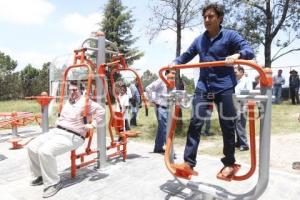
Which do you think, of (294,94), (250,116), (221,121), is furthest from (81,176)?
(294,94)

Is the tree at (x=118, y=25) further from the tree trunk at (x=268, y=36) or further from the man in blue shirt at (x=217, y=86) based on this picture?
the man in blue shirt at (x=217, y=86)

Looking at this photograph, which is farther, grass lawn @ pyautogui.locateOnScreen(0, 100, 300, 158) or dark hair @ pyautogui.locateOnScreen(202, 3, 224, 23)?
grass lawn @ pyautogui.locateOnScreen(0, 100, 300, 158)

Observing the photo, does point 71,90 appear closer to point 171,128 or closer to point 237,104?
point 171,128

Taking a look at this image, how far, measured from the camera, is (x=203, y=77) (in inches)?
151

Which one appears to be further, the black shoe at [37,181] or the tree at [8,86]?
the tree at [8,86]

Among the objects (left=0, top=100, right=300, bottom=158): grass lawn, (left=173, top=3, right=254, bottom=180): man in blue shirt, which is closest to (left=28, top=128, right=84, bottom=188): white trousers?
(left=173, top=3, right=254, bottom=180): man in blue shirt

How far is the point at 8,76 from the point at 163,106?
26.5 metres

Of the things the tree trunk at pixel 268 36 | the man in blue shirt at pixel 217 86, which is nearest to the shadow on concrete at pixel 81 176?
the man in blue shirt at pixel 217 86

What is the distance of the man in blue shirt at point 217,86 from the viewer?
3652 millimetres

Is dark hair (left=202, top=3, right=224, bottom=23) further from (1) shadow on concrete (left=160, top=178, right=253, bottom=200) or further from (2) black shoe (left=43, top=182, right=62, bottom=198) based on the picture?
(2) black shoe (left=43, top=182, right=62, bottom=198)

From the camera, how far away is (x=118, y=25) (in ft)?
98.8

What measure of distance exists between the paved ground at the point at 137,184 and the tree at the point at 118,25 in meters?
24.5

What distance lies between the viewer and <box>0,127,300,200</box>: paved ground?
4.12m

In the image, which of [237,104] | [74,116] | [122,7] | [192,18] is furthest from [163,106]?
[122,7]
